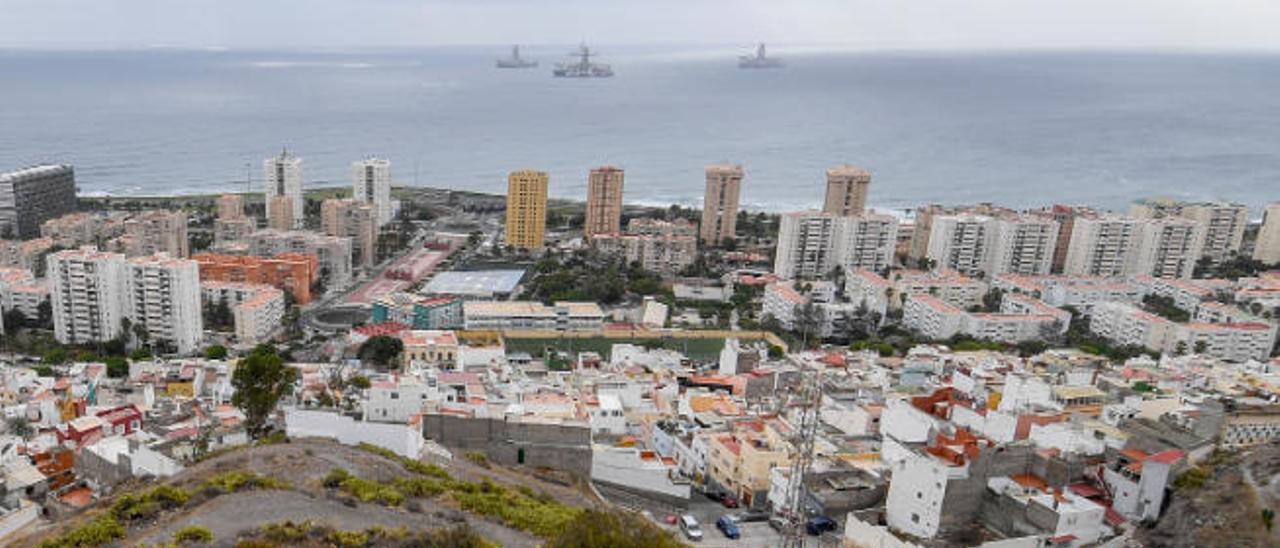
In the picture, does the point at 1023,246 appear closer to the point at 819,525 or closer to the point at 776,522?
the point at 776,522

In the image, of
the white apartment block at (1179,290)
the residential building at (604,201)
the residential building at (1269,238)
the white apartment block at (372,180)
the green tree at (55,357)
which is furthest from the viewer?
the white apartment block at (372,180)

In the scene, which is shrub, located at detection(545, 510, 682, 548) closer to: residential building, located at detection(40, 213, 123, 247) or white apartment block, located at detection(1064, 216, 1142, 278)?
white apartment block, located at detection(1064, 216, 1142, 278)

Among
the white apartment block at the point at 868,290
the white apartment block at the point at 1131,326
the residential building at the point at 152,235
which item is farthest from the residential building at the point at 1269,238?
the residential building at the point at 152,235

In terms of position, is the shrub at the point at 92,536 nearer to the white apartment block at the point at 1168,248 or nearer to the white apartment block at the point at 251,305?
the white apartment block at the point at 251,305

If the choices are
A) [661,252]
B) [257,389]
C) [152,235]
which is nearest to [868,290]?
[661,252]

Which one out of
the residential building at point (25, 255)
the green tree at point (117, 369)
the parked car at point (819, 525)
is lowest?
the residential building at point (25, 255)

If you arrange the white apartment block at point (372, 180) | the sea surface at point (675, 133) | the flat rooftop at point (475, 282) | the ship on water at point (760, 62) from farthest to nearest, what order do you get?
the ship on water at point (760, 62), the sea surface at point (675, 133), the white apartment block at point (372, 180), the flat rooftop at point (475, 282)

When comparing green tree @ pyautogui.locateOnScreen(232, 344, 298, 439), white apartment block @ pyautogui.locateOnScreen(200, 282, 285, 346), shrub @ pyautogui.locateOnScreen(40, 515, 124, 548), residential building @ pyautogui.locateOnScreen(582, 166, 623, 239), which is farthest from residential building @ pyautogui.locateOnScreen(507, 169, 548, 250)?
shrub @ pyautogui.locateOnScreen(40, 515, 124, 548)
